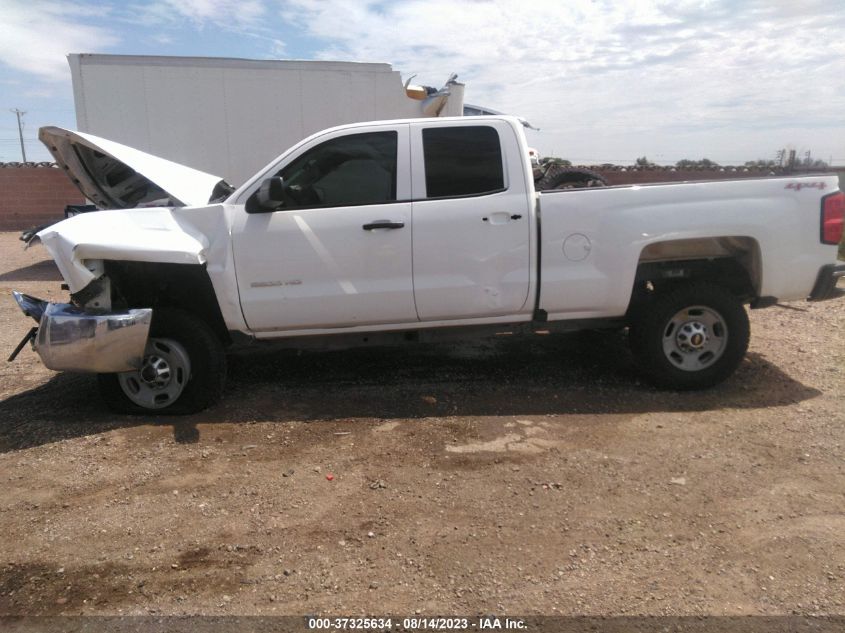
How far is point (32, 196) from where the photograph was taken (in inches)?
679

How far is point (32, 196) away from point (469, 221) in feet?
55.9

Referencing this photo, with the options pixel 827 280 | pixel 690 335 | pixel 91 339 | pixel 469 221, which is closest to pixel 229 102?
pixel 91 339

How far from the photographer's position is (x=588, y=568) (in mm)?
2920

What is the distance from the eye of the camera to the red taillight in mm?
4602

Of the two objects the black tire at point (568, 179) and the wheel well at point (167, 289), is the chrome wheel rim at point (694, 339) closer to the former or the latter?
the black tire at point (568, 179)

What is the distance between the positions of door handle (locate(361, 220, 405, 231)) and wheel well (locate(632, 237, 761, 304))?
6.15 feet

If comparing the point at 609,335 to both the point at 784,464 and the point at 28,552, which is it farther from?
the point at 28,552

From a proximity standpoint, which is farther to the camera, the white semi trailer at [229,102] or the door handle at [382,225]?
the white semi trailer at [229,102]

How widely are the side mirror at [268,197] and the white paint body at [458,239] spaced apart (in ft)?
0.20

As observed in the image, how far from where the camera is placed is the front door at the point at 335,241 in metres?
4.57

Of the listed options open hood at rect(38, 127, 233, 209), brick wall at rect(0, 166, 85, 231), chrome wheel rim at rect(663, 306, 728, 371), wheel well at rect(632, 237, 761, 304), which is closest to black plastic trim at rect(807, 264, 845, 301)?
wheel well at rect(632, 237, 761, 304)

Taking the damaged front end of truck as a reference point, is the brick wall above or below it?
above

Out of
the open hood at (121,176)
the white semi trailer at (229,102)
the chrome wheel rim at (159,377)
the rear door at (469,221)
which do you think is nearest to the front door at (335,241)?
the rear door at (469,221)

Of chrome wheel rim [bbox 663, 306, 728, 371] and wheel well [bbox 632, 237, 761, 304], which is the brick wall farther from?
chrome wheel rim [bbox 663, 306, 728, 371]
